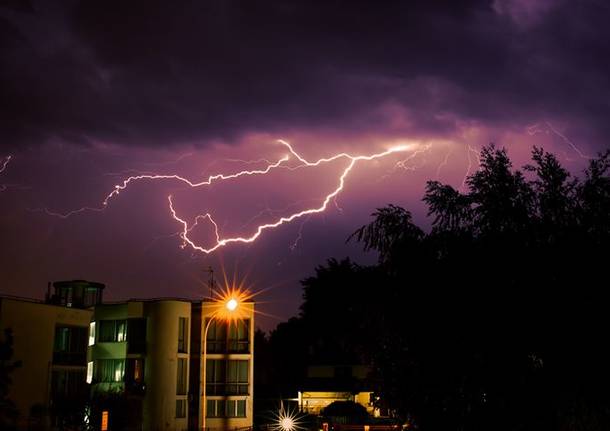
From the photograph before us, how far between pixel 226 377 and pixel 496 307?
113 ft

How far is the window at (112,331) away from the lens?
42.2m

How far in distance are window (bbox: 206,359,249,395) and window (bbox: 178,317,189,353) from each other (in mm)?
1902

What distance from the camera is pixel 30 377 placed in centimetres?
3225

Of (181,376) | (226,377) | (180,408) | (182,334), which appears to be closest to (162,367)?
(181,376)

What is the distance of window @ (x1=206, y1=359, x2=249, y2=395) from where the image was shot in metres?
43.5

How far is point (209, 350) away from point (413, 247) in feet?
111

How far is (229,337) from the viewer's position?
146ft

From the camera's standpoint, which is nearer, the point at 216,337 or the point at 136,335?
the point at 136,335

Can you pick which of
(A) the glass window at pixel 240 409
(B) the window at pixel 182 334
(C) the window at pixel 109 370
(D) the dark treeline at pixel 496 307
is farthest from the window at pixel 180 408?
(D) the dark treeline at pixel 496 307

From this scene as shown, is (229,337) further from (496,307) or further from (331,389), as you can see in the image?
(496,307)

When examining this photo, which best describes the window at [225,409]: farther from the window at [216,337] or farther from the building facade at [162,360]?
the window at [216,337]

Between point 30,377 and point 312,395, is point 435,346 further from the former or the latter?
point 312,395

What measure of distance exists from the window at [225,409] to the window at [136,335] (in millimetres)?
5541

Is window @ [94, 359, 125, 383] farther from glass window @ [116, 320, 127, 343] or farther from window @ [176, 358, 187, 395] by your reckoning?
window @ [176, 358, 187, 395]
